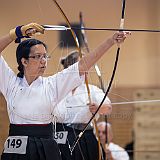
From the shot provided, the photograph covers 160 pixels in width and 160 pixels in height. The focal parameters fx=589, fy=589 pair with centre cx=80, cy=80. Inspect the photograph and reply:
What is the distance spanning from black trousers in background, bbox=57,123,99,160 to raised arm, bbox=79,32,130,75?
0.39 metres

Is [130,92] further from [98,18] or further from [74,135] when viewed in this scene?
[74,135]

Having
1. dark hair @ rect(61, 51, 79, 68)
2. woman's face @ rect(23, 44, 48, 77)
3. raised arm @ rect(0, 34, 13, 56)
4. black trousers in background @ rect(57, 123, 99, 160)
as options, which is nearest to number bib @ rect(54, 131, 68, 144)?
black trousers in background @ rect(57, 123, 99, 160)

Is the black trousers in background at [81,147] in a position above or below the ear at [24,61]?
below

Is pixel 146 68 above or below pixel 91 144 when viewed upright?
above

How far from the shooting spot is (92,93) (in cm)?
225

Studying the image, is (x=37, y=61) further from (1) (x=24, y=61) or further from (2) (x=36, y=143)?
(2) (x=36, y=143)

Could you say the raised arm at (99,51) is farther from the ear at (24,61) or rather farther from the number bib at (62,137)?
the number bib at (62,137)

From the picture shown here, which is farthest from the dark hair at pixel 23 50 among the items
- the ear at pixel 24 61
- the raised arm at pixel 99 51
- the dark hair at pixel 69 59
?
the dark hair at pixel 69 59

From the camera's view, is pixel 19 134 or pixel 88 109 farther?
pixel 88 109

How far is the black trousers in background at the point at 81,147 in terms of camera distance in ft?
7.11

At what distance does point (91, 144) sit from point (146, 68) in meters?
2.02

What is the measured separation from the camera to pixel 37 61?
1863mm

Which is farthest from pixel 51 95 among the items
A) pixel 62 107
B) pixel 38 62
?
pixel 62 107

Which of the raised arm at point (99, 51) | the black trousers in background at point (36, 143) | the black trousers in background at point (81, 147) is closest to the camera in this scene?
the raised arm at point (99, 51)
